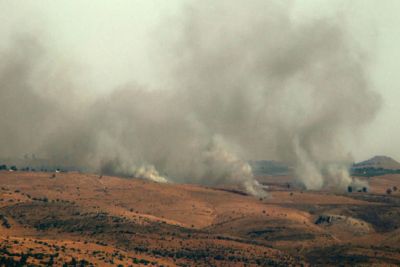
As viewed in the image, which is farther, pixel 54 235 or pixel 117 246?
pixel 54 235

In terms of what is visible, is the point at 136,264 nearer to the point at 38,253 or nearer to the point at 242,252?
the point at 38,253

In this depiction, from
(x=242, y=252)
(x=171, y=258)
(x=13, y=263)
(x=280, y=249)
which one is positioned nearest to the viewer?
(x=13, y=263)

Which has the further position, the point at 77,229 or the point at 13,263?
the point at 77,229

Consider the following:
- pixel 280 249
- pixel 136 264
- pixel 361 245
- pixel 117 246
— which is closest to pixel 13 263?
pixel 136 264

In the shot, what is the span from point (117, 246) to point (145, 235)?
16623 millimetres

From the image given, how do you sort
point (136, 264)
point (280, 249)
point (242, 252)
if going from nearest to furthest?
point (136, 264) < point (242, 252) < point (280, 249)

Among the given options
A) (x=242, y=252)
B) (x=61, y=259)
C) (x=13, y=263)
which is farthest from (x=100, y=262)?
(x=242, y=252)

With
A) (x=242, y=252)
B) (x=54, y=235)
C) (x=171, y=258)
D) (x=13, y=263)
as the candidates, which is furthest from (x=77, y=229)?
(x=13, y=263)

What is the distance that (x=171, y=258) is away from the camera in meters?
167

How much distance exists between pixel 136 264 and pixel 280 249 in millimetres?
56868

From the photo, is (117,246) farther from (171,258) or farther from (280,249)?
(280,249)

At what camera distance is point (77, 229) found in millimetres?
191875

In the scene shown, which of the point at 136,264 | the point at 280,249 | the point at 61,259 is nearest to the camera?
the point at 61,259

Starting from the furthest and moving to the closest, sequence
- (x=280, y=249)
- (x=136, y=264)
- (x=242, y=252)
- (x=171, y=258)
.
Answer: (x=280, y=249) → (x=242, y=252) → (x=171, y=258) → (x=136, y=264)
